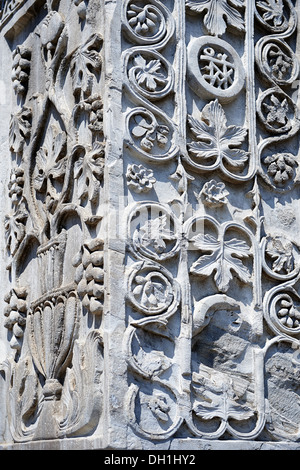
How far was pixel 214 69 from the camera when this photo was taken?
4.46 m

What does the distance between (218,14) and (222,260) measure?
1247 mm

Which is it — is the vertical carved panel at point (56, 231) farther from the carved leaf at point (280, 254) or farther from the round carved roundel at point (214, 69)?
the carved leaf at point (280, 254)

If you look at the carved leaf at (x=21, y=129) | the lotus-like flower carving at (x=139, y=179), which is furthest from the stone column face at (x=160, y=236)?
the carved leaf at (x=21, y=129)

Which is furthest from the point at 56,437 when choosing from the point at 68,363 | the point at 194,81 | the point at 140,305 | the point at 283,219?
the point at 194,81

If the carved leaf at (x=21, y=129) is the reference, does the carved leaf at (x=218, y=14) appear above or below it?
above

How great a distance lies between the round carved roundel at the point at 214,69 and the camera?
4394 mm

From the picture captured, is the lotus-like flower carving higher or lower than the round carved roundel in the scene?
lower

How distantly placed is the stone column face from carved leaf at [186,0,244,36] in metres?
0.01

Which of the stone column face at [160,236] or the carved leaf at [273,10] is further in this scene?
the carved leaf at [273,10]

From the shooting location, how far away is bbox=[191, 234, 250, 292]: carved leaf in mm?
4164

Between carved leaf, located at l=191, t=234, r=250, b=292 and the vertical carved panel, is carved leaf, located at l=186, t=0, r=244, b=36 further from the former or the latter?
carved leaf, located at l=191, t=234, r=250, b=292

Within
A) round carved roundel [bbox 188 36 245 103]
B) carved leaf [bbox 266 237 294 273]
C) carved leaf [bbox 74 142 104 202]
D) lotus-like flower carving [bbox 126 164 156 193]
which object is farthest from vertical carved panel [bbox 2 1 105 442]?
carved leaf [bbox 266 237 294 273]

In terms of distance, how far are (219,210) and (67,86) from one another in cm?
101

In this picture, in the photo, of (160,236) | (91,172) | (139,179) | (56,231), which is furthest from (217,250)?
(56,231)
